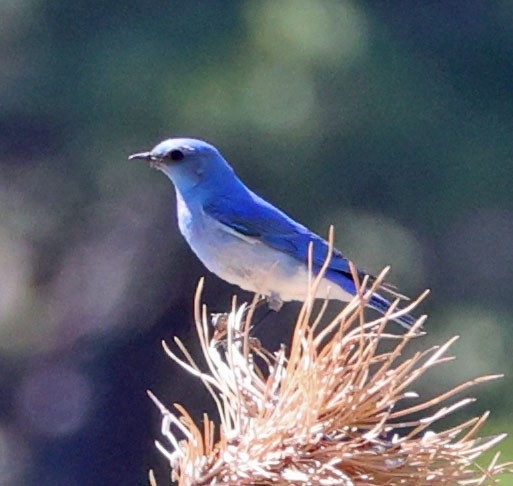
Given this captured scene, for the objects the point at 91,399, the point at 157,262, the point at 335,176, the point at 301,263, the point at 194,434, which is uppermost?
the point at 194,434

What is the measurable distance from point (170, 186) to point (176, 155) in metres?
3.19

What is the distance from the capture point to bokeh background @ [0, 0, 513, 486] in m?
5.85

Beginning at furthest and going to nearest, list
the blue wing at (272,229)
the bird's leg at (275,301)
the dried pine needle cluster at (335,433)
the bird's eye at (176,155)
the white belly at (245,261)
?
the bird's eye at (176,155), the blue wing at (272,229), the white belly at (245,261), the bird's leg at (275,301), the dried pine needle cluster at (335,433)

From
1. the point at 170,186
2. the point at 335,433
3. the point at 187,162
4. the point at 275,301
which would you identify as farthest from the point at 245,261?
the point at 170,186

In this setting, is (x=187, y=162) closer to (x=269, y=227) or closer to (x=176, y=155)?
(x=176, y=155)

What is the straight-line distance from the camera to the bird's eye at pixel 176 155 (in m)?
3.49

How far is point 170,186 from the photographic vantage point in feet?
21.9

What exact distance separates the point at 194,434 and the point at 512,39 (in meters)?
5.12

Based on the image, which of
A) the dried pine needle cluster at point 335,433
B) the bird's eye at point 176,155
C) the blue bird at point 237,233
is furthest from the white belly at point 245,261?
the dried pine needle cluster at point 335,433

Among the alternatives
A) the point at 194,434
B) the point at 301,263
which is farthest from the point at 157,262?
the point at 194,434

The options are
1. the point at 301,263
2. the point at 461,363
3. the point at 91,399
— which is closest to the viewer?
the point at 301,263

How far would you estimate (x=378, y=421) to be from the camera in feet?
5.23

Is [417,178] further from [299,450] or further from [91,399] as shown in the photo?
[299,450]

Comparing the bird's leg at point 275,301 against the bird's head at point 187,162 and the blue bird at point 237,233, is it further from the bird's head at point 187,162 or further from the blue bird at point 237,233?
the bird's head at point 187,162
